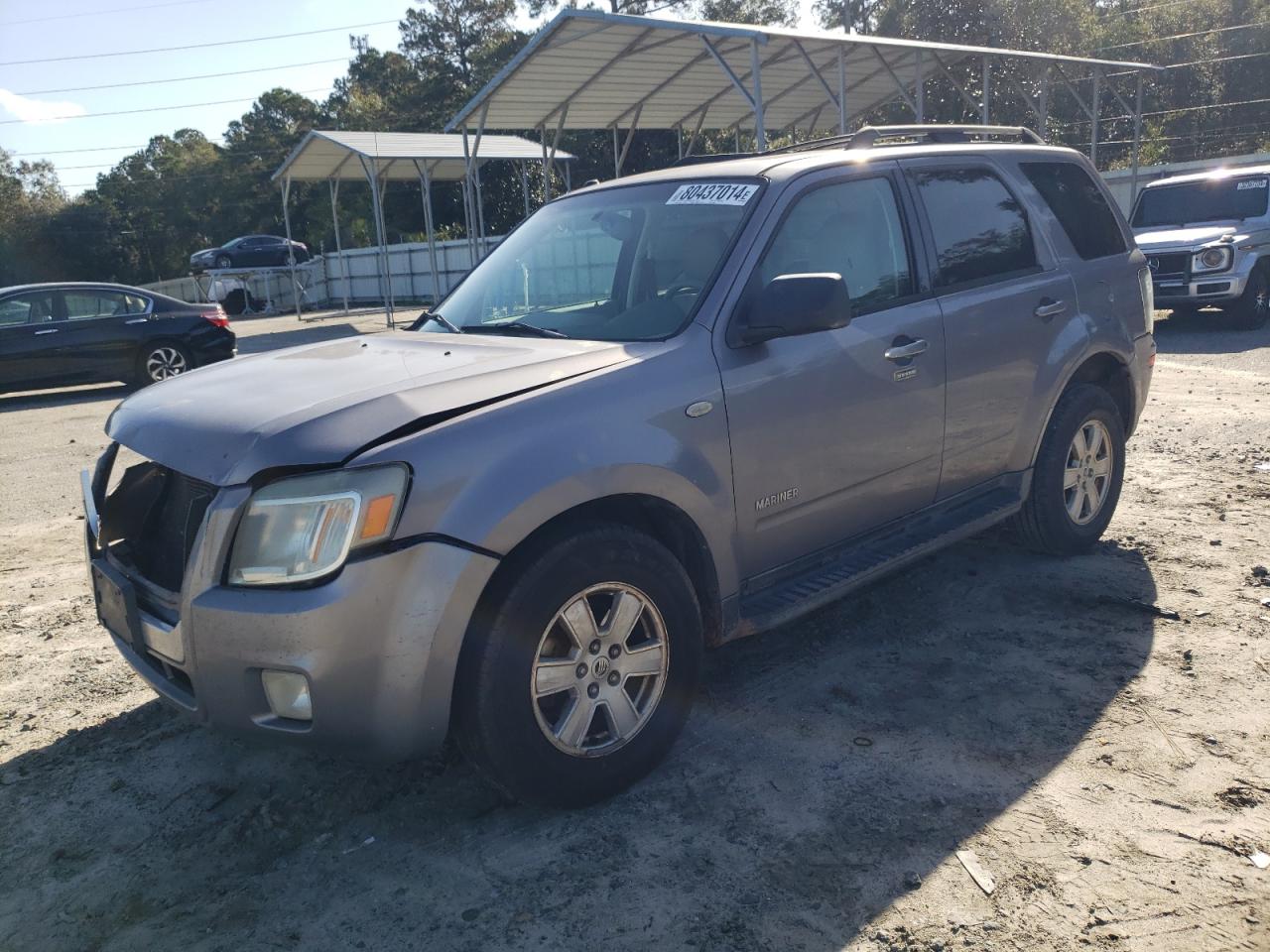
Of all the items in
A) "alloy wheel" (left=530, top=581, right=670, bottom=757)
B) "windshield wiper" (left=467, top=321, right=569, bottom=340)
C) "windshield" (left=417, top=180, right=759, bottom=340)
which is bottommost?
"alloy wheel" (left=530, top=581, right=670, bottom=757)

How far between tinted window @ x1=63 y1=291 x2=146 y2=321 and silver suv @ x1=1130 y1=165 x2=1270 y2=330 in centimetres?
1317

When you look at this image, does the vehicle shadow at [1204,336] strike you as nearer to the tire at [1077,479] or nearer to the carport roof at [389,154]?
the tire at [1077,479]

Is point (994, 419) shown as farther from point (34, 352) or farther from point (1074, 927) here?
point (34, 352)

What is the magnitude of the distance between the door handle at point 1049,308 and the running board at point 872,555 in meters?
0.73

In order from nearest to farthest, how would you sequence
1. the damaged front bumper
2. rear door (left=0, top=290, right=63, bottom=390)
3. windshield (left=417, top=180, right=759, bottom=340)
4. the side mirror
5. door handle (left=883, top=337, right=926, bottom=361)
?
the damaged front bumper
the side mirror
windshield (left=417, top=180, right=759, bottom=340)
door handle (left=883, top=337, right=926, bottom=361)
rear door (left=0, top=290, right=63, bottom=390)

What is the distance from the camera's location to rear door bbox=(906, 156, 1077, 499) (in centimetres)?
418

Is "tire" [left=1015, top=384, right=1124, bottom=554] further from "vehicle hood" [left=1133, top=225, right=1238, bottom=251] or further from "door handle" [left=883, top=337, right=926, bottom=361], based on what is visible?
"vehicle hood" [left=1133, top=225, right=1238, bottom=251]

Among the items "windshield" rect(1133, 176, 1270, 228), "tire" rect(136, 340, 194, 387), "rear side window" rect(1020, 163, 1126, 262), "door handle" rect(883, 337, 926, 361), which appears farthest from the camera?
"windshield" rect(1133, 176, 1270, 228)

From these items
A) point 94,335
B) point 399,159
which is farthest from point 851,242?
point 399,159

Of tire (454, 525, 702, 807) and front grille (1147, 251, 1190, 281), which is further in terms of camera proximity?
front grille (1147, 251, 1190, 281)

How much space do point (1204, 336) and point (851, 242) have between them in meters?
11.4

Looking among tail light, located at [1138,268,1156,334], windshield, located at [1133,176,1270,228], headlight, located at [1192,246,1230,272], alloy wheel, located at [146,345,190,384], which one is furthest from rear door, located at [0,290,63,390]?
windshield, located at [1133,176,1270,228]

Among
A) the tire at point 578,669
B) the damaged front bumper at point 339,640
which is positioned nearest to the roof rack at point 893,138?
the tire at point 578,669

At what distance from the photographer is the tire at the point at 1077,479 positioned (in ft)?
15.5
